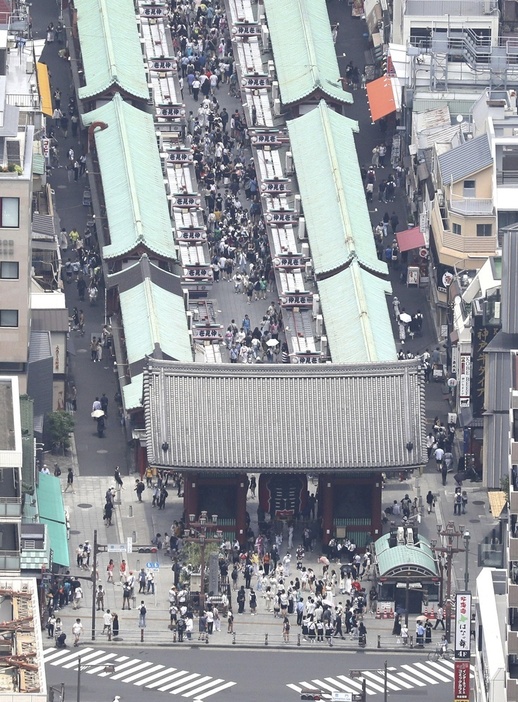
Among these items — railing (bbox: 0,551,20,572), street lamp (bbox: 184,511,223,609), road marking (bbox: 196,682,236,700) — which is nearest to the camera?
railing (bbox: 0,551,20,572)

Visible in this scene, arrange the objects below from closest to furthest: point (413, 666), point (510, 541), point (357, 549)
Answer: point (510, 541) < point (413, 666) < point (357, 549)

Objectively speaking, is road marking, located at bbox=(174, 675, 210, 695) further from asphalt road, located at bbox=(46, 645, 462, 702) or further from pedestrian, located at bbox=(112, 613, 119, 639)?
pedestrian, located at bbox=(112, 613, 119, 639)

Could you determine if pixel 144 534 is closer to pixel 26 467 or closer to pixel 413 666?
pixel 26 467

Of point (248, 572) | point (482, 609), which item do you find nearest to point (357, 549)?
point (248, 572)

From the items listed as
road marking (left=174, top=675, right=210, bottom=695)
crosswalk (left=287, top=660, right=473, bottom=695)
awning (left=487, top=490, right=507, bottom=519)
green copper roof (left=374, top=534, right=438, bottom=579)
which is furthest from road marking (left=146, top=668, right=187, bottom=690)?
awning (left=487, top=490, right=507, bottom=519)

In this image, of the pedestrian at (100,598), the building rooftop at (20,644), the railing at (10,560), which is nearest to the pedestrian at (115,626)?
the pedestrian at (100,598)

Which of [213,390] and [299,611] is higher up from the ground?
[213,390]
